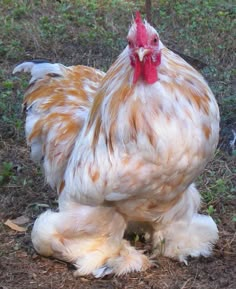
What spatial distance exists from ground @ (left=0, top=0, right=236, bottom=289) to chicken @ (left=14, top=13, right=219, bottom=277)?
0.11m

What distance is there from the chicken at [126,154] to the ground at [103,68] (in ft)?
0.36

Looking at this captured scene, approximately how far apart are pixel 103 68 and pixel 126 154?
2.82 metres

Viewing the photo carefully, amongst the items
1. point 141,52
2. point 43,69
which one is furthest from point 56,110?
point 141,52

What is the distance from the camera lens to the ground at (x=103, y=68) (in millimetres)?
3215

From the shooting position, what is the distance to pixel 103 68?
5480mm

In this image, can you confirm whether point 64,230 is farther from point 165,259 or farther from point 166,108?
point 166,108

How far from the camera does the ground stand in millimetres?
3215

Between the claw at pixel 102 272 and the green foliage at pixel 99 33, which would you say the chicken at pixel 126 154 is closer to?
the claw at pixel 102 272

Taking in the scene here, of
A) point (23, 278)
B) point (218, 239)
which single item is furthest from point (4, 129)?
point (218, 239)

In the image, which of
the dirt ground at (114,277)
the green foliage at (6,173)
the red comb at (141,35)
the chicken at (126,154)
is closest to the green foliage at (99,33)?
the green foliage at (6,173)

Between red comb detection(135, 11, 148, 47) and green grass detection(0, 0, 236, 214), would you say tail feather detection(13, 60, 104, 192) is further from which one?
green grass detection(0, 0, 236, 214)

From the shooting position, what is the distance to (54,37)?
617cm

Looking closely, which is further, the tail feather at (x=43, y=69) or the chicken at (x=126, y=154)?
the tail feather at (x=43, y=69)

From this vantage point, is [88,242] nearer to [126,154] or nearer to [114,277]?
[114,277]
